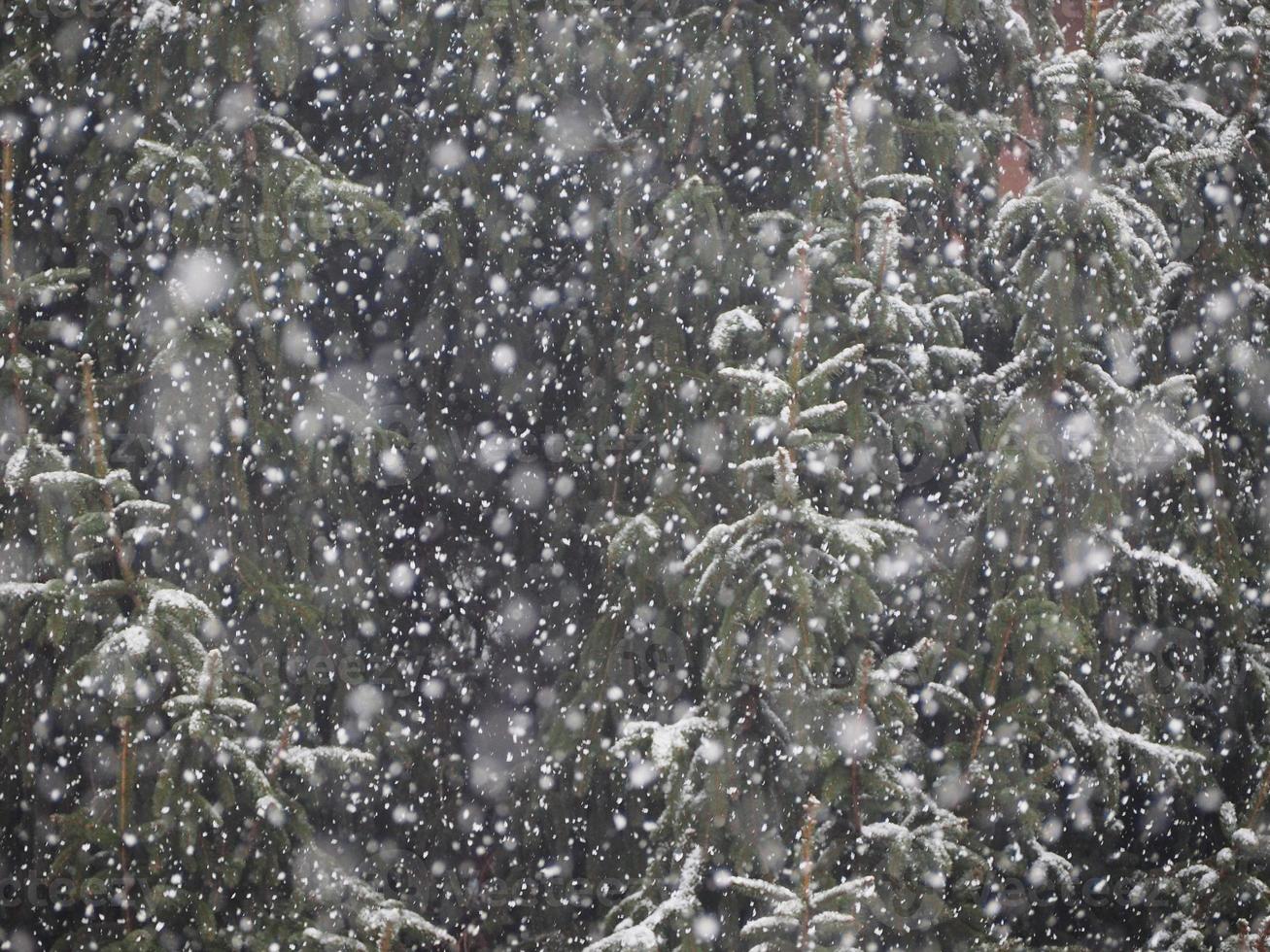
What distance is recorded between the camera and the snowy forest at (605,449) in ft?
11.1

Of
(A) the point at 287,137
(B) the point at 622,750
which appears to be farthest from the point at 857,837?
(A) the point at 287,137

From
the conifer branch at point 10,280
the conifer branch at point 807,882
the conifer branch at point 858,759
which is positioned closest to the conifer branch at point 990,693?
the conifer branch at point 858,759

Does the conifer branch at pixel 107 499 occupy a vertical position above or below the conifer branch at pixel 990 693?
above

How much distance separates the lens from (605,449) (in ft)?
13.3

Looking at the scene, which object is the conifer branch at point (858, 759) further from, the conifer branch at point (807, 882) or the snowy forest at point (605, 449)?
the conifer branch at point (807, 882)

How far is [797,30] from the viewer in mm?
4184

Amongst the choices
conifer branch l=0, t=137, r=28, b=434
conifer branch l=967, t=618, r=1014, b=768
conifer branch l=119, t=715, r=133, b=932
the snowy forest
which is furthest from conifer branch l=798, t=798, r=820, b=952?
conifer branch l=0, t=137, r=28, b=434

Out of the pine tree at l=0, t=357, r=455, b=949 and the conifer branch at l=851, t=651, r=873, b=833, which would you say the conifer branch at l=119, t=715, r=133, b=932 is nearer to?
the pine tree at l=0, t=357, r=455, b=949

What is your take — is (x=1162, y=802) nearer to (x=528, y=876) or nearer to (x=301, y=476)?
(x=528, y=876)

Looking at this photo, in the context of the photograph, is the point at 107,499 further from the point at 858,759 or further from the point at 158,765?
the point at 858,759

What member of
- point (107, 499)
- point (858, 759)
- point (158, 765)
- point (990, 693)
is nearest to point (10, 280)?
point (107, 499)

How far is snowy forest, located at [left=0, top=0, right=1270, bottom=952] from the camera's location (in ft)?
11.1

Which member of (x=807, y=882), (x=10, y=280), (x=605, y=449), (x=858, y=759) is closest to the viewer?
(x=807, y=882)

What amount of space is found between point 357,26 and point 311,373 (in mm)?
1092
